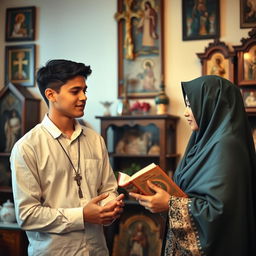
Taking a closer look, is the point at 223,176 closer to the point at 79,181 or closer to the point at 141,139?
the point at 79,181

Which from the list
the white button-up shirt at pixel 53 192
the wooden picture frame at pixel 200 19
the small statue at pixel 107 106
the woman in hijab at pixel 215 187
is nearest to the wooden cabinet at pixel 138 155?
the small statue at pixel 107 106

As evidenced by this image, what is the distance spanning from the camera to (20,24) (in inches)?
153

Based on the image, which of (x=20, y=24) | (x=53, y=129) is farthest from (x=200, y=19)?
(x=53, y=129)

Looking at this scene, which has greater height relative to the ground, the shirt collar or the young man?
the shirt collar

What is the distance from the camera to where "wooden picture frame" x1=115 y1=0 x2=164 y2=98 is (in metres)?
3.53

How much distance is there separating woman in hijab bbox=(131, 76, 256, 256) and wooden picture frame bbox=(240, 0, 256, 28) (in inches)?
73.8

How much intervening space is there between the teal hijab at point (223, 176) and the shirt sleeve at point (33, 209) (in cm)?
53

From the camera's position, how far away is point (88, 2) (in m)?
3.71

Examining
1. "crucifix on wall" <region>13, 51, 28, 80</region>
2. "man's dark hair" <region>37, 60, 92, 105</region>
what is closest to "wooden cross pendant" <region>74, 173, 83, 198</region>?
"man's dark hair" <region>37, 60, 92, 105</region>

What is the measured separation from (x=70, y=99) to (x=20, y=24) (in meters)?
2.36

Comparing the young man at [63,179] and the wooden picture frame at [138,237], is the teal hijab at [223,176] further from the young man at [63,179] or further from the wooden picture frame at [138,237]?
the wooden picture frame at [138,237]

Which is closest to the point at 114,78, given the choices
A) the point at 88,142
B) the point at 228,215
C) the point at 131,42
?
the point at 131,42

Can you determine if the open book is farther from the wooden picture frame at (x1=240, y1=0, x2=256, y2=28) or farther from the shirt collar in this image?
the wooden picture frame at (x1=240, y1=0, x2=256, y2=28)

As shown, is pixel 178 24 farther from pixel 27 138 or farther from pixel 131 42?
pixel 27 138
